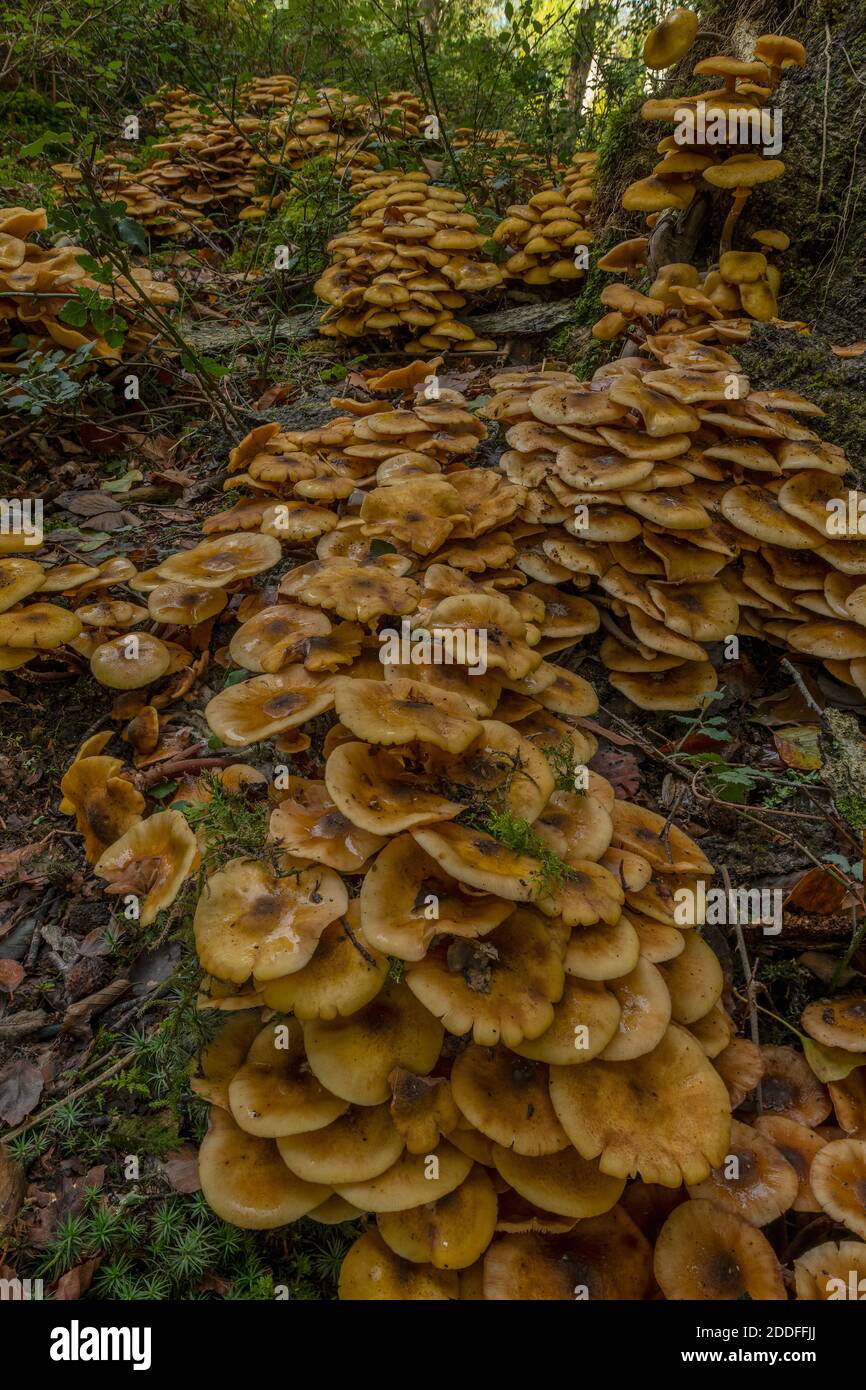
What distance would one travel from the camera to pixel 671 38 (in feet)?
17.3

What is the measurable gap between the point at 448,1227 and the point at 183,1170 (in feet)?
3.45

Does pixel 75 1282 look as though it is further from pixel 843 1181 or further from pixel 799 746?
pixel 799 746

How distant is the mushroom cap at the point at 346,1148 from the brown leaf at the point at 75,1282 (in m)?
0.78

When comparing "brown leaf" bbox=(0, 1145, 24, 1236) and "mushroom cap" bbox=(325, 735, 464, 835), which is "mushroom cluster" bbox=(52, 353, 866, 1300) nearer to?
"mushroom cap" bbox=(325, 735, 464, 835)

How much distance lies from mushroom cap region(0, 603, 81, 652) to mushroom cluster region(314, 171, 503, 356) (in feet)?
14.8

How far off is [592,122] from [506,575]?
1073 centimetres

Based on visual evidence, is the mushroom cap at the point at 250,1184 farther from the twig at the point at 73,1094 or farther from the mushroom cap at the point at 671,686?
the mushroom cap at the point at 671,686

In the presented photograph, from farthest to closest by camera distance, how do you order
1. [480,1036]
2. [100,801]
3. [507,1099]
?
[100,801] < [507,1099] < [480,1036]

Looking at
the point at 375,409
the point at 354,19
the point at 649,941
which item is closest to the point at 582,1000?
the point at 649,941

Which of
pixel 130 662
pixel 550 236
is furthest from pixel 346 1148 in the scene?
pixel 550 236

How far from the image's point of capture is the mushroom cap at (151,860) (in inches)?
121

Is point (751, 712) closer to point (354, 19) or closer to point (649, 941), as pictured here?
point (649, 941)

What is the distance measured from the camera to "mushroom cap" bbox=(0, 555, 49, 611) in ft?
13.3

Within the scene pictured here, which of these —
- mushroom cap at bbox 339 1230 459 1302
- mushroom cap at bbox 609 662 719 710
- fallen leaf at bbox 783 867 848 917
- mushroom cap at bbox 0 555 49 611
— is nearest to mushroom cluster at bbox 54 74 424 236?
mushroom cap at bbox 0 555 49 611
